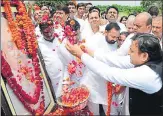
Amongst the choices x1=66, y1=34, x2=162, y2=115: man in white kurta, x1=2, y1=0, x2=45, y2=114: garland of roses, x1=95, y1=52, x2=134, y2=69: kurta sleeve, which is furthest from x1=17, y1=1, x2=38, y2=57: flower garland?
A: x1=66, y1=34, x2=162, y2=115: man in white kurta

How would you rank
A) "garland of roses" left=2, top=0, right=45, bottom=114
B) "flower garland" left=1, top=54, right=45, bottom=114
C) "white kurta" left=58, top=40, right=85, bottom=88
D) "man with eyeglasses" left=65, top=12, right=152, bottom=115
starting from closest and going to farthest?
"flower garland" left=1, top=54, right=45, bottom=114, "garland of roses" left=2, top=0, right=45, bottom=114, "man with eyeglasses" left=65, top=12, right=152, bottom=115, "white kurta" left=58, top=40, right=85, bottom=88

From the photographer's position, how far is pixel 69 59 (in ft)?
12.0

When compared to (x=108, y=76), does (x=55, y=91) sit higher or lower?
lower

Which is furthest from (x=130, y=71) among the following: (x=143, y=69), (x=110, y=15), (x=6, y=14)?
(x=110, y=15)

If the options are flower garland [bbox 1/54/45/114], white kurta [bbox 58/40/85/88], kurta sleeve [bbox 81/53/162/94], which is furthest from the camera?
white kurta [bbox 58/40/85/88]

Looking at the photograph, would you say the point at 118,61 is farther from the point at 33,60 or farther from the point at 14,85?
the point at 14,85

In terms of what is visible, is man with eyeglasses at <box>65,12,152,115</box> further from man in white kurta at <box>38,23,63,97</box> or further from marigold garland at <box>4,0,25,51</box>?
marigold garland at <box>4,0,25,51</box>

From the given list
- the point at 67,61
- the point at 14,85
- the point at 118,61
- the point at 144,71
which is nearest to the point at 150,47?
the point at 144,71

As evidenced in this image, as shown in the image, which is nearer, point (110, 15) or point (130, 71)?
point (130, 71)

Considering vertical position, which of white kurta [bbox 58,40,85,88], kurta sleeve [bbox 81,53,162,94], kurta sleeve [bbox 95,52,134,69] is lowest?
white kurta [bbox 58,40,85,88]

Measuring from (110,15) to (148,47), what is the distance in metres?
3.56

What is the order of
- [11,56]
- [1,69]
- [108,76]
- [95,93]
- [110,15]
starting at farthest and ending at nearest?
[110,15], [95,93], [11,56], [1,69], [108,76]

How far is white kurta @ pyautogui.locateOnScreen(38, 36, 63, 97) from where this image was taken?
11.9 feet

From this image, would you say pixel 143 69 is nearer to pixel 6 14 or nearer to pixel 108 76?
pixel 108 76
